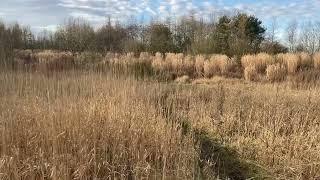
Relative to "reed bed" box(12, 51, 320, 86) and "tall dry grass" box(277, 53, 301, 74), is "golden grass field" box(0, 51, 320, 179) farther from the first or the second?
"tall dry grass" box(277, 53, 301, 74)

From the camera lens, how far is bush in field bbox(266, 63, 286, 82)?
1453 centimetres

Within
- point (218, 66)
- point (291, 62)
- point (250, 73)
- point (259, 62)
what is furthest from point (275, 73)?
point (218, 66)

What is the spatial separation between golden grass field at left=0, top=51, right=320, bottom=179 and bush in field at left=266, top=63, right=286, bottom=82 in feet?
21.1

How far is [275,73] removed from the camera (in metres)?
14.6

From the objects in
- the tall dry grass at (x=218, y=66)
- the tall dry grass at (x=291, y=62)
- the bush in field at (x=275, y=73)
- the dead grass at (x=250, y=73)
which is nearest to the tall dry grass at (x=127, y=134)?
the bush in field at (x=275, y=73)

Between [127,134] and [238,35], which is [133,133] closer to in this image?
[127,134]

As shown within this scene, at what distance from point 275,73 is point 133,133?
1046 cm

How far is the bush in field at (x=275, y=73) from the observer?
47.7 ft

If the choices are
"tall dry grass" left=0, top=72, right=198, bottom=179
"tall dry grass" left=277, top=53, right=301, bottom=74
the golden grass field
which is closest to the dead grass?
"tall dry grass" left=277, top=53, right=301, bottom=74

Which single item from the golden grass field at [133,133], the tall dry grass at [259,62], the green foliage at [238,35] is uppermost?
the green foliage at [238,35]

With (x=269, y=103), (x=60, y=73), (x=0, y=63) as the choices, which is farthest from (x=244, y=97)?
(x=0, y=63)

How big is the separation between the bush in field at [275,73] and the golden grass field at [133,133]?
6428mm

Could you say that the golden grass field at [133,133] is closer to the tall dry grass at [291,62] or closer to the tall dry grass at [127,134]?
the tall dry grass at [127,134]

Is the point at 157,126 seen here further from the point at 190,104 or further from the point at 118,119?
the point at 190,104
